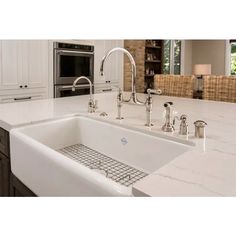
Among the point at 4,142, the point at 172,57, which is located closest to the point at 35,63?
the point at 4,142

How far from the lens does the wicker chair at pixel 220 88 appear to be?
7.40 ft

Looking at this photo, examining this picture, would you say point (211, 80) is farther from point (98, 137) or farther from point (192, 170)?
point (192, 170)

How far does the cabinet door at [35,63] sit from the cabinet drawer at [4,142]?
177cm

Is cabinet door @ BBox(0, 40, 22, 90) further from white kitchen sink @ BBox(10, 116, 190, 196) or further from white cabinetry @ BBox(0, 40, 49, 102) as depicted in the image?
white kitchen sink @ BBox(10, 116, 190, 196)

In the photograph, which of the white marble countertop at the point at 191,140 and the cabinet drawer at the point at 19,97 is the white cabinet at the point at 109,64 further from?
the white marble countertop at the point at 191,140

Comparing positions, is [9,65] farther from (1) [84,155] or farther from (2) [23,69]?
(1) [84,155]

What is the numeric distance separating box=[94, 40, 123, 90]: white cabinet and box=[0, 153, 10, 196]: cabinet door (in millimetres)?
2469

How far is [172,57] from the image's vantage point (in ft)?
19.0

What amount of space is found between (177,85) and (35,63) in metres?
1.54

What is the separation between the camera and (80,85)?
3420mm

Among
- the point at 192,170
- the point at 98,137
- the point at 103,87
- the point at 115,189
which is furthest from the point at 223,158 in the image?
the point at 103,87

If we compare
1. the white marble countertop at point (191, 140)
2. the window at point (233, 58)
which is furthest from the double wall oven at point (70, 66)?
the window at point (233, 58)

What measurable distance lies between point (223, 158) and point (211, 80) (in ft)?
5.69

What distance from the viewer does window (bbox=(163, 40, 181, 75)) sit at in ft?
18.5
